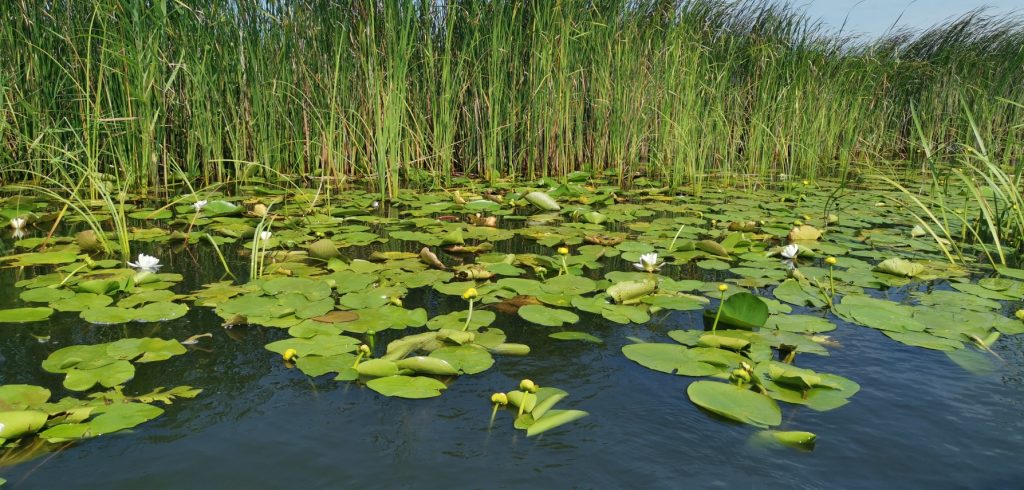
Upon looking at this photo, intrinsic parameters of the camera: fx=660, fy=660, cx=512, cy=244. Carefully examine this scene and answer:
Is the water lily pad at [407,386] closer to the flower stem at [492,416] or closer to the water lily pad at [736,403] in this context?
the flower stem at [492,416]

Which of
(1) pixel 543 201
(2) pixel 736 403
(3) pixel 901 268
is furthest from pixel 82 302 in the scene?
(3) pixel 901 268

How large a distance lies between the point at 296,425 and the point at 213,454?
174 mm

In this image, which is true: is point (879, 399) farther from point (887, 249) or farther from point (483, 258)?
point (887, 249)

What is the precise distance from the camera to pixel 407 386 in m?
1.56

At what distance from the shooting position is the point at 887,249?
3.21 m

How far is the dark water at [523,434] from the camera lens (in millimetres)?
1235

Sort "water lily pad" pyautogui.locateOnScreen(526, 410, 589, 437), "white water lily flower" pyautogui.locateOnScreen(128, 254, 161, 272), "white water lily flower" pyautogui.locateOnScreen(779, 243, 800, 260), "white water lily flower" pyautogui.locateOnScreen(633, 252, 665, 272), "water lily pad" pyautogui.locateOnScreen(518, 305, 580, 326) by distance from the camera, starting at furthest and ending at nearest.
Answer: "white water lily flower" pyautogui.locateOnScreen(779, 243, 800, 260), "white water lily flower" pyautogui.locateOnScreen(633, 252, 665, 272), "white water lily flower" pyautogui.locateOnScreen(128, 254, 161, 272), "water lily pad" pyautogui.locateOnScreen(518, 305, 580, 326), "water lily pad" pyautogui.locateOnScreen(526, 410, 589, 437)

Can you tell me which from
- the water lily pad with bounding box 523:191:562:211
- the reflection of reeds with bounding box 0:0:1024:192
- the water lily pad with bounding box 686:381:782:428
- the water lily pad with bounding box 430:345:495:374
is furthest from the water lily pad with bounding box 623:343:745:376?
the reflection of reeds with bounding box 0:0:1024:192

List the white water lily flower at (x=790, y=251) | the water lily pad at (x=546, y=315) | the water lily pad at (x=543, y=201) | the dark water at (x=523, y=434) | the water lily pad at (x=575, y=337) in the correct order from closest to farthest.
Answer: the dark water at (x=523, y=434)
the water lily pad at (x=575, y=337)
the water lily pad at (x=546, y=315)
the white water lily flower at (x=790, y=251)
the water lily pad at (x=543, y=201)

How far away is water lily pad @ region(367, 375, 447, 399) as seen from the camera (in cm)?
153

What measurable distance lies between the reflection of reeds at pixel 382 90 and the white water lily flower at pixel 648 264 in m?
2.05

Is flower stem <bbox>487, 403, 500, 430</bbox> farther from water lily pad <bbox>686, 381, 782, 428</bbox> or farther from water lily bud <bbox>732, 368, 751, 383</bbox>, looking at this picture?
water lily bud <bbox>732, 368, 751, 383</bbox>

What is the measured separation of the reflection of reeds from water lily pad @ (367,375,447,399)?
2.51m

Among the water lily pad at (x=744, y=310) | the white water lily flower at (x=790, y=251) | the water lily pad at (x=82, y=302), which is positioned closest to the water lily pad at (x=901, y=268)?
the white water lily flower at (x=790, y=251)
